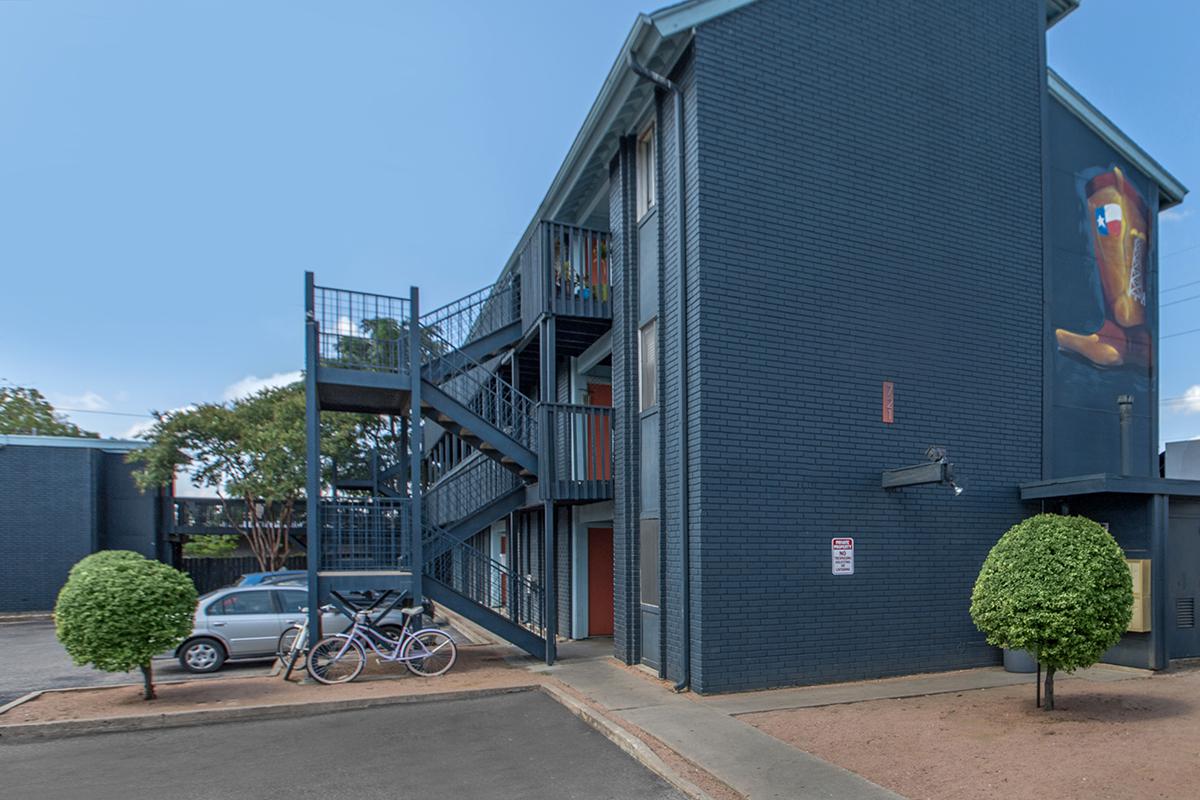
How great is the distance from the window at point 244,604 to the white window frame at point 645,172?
28.1 ft

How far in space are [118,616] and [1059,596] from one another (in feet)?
33.2

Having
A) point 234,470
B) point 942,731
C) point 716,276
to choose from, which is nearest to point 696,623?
point 942,731

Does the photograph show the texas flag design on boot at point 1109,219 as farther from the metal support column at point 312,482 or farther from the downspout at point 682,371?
the metal support column at point 312,482

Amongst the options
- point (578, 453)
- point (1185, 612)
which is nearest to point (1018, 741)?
point (1185, 612)

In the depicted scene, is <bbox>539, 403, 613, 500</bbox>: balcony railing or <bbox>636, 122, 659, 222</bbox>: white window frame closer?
<bbox>636, 122, 659, 222</bbox>: white window frame

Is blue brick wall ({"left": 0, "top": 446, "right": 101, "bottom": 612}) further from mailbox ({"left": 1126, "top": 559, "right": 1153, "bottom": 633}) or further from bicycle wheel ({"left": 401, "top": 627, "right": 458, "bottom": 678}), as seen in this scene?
mailbox ({"left": 1126, "top": 559, "right": 1153, "bottom": 633})

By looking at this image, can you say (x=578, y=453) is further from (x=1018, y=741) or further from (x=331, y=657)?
(x=1018, y=741)

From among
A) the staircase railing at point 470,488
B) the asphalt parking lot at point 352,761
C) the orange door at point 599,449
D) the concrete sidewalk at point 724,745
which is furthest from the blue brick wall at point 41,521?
the concrete sidewalk at point 724,745

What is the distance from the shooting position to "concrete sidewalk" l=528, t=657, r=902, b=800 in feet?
19.6

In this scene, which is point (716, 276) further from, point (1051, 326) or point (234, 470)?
point (234, 470)

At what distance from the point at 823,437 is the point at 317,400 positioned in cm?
694

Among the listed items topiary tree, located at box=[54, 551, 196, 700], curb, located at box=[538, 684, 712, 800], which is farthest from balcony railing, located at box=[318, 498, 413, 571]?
curb, located at box=[538, 684, 712, 800]

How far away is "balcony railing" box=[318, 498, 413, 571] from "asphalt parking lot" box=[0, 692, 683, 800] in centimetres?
272

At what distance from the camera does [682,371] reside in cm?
984
